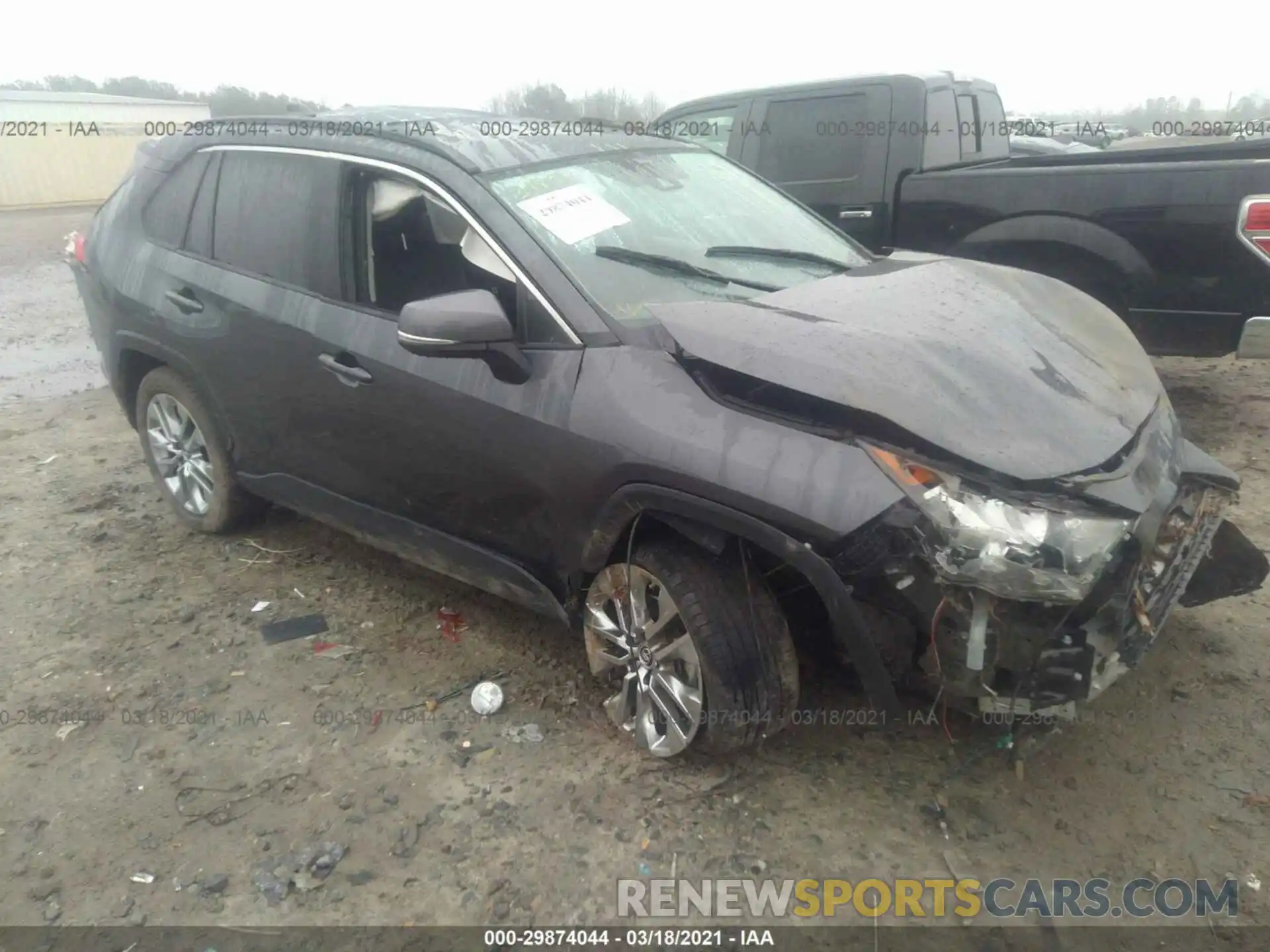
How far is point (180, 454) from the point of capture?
4.32m

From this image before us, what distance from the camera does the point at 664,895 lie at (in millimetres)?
2414

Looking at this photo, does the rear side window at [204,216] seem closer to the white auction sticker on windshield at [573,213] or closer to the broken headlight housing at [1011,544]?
the white auction sticker on windshield at [573,213]

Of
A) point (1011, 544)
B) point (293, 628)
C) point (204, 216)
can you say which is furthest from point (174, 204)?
point (1011, 544)

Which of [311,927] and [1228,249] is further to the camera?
[1228,249]

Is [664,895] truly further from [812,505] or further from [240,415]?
[240,415]

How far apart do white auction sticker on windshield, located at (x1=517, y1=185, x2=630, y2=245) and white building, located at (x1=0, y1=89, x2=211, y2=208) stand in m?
26.7

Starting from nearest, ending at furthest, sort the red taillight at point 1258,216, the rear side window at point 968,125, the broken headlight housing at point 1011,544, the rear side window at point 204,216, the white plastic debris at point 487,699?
the broken headlight housing at point 1011,544 < the white plastic debris at point 487,699 < the rear side window at point 204,216 < the red taillight at point 1258,216 < the rear side window at point 968,125

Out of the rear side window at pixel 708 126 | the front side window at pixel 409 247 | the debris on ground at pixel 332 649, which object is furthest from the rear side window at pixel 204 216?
the rear side window at pixel 708 126

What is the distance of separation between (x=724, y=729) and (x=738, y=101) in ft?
16.7

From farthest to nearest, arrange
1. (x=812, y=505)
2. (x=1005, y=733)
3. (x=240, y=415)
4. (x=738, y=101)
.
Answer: (x=738, y=101), (x=240, y=415), (x=1005, y=733), (x=812, y=505)

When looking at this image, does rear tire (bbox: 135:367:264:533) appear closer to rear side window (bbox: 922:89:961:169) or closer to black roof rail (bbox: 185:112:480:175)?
black roof rail (bbox: 185:112:480:175)

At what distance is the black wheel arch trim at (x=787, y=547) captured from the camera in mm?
2283

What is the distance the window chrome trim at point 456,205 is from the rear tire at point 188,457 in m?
1.18

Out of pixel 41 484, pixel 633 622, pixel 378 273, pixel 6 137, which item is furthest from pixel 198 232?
pixel 6 137
